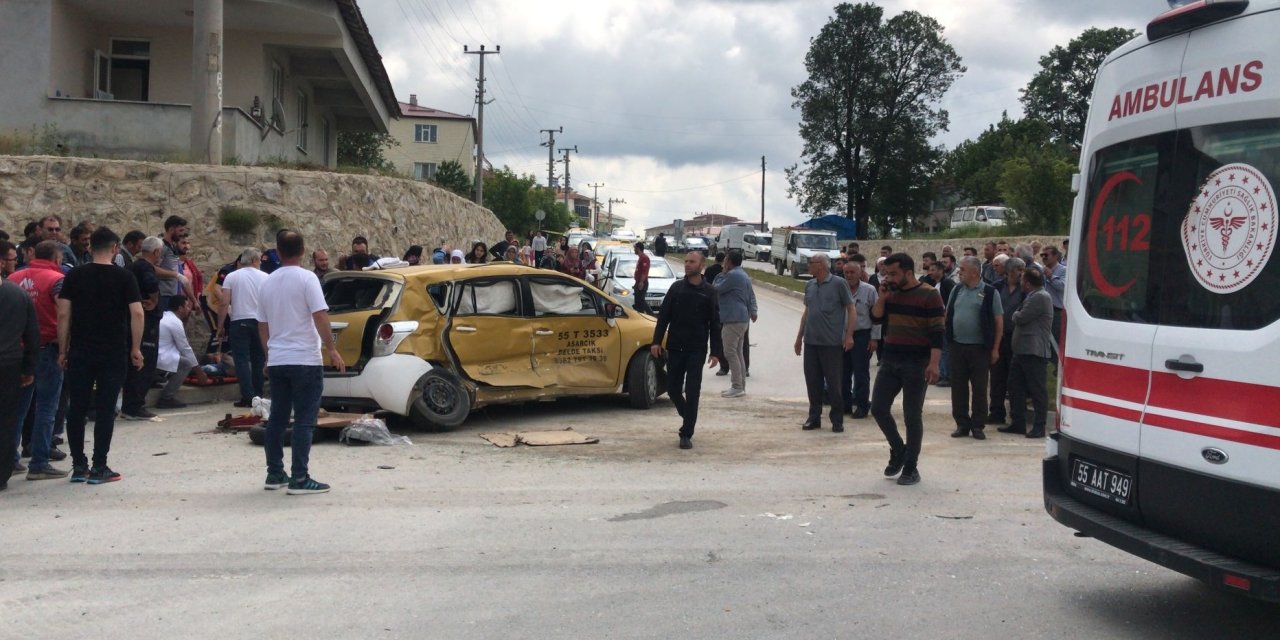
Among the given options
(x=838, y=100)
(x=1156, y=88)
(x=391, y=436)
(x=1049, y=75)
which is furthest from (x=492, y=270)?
(x=1049, y=75)

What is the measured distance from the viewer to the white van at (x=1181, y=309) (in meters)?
4.66

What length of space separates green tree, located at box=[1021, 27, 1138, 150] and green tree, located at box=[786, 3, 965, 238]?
430 inches

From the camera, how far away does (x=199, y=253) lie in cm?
1602

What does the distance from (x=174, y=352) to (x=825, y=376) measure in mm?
7069

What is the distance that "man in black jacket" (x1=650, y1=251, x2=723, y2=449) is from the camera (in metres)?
10.3

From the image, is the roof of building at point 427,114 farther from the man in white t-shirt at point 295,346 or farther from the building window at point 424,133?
the man in white t-shirt at point 295,346

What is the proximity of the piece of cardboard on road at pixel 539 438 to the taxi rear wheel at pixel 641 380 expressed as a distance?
1.91 meters

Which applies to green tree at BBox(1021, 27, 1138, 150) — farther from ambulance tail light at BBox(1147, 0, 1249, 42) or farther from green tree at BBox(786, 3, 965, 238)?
ambulance tail light at BBox(1147, 0, 1249, 42)

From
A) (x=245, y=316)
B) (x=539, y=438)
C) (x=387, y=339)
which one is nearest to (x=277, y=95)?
(x=245, y=316)

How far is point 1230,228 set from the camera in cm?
486

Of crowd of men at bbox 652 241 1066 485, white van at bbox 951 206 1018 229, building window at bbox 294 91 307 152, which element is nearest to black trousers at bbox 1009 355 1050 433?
crowd of men at bbox 652 241 1066 485

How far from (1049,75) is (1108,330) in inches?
3073

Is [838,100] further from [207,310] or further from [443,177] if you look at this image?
[207,310]

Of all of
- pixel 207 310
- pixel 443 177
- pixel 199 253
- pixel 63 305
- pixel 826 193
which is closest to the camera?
pixel 63 305
